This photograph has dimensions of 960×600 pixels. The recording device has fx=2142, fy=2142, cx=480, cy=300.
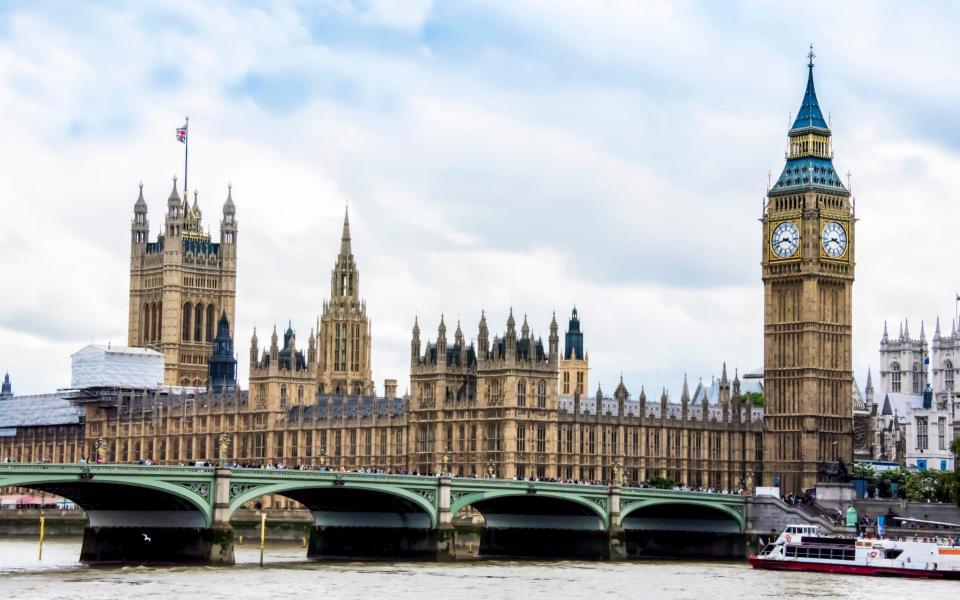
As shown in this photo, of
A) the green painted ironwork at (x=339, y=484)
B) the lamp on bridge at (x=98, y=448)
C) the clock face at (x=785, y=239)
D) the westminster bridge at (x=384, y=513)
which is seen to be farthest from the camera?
the lamp on bridge at (x=98, y=448)

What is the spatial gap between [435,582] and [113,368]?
337 ft

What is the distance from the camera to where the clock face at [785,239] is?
143500 millimetres

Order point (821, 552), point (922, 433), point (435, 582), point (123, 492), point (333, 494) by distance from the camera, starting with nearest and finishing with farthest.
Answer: point (435, 582) < point (123, 492) < point (821, 552) < point (333, 494) < point (922, 433)

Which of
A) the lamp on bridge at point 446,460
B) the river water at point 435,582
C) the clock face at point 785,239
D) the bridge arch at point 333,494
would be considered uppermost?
the clock face at point 785,239

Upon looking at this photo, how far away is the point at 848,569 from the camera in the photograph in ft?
330

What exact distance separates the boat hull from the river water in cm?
169

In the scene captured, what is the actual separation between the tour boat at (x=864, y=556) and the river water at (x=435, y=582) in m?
2.25

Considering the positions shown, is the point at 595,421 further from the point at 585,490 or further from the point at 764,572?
the point at 764,572

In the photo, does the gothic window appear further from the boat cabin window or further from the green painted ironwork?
the boat cabin window

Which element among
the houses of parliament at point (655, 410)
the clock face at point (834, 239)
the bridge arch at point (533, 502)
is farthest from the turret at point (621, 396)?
the bridge arch at point (533, 502)

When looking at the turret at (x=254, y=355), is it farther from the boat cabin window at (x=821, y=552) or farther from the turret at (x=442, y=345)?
the boat cabin window at (x=821, y=552)

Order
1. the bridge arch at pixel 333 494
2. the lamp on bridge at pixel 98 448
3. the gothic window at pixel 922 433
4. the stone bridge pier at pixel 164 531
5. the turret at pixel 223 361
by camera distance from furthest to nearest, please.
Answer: the turret at pixel 223 361
the gothic window at pixel 922 433
the lamp on bridge at pixel 98 448
the bridge arch at pixel 333 494
the stone bridge pier at pixel 164 531

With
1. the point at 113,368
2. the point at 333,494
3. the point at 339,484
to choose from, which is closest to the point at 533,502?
the point at 333,494

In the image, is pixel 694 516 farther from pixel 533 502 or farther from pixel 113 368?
pixel 113 368
